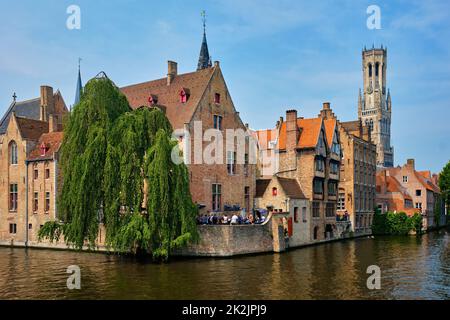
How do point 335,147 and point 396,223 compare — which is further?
point 396,223

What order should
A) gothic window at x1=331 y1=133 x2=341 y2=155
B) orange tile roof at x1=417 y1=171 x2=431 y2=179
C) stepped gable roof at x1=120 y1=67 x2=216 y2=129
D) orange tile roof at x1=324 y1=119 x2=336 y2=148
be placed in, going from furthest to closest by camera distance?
orange tile roof at x1=417 y1=171 x2=431 y2=179 < gothic window at x1=331 y1=133 x2=341 y2=155 < orange tile roof at x1=324 y1=119 x2=336 y2=148 < stepped gable roof at x1=120 y1=67 x2=216 y2=129

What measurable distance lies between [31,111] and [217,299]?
133 ft

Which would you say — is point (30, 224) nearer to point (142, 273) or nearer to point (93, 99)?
point (93, 99)

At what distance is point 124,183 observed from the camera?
28953 mm

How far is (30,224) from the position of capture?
40781 mm

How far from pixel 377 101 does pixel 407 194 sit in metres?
92.7

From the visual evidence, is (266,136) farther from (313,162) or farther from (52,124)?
(52,124)

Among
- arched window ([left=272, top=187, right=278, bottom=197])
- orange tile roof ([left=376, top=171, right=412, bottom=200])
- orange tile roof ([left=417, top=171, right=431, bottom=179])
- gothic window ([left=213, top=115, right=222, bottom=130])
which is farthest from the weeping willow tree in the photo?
orange tile roof ([left=417, top=171, right=431, bottom=179])

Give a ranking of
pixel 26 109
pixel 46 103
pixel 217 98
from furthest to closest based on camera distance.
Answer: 1. pixel 26 109
2. pixel 46 103
3. pixel 217 98

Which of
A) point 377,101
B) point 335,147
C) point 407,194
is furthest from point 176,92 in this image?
point 377,101

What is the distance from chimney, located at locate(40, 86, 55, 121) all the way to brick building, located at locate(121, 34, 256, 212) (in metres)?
11.2

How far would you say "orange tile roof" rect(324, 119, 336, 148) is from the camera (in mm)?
47928

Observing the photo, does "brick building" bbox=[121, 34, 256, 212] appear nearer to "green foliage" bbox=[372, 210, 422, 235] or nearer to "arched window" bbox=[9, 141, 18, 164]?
"arched window" bbox=[9, 141, 18, 164]

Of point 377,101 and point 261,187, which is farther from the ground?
point 377,101
